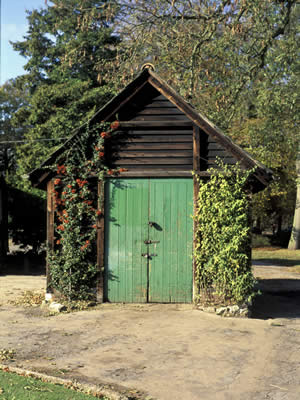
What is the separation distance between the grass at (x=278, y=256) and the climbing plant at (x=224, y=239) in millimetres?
11896

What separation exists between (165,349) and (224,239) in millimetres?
3412

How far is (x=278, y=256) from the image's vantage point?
92.8 feet

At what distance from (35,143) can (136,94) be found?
1824 centimetres

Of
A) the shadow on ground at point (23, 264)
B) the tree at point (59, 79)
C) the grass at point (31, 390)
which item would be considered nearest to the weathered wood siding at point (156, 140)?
the grass at point (31, 390)

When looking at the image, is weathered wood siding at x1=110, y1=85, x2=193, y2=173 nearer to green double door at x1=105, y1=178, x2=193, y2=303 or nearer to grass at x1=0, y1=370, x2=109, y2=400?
green double door at x1=105, y1=178, x2=193, y2=303

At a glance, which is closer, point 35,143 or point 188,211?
point 188,211

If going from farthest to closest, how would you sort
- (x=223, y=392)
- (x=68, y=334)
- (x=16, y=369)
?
(x=68, y=334) < (x=16, y=369) < (x=223, y=392)

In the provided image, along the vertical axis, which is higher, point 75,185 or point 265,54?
point 265,54

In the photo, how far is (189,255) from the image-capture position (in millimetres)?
11586

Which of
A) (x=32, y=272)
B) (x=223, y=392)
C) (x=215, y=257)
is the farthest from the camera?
(x=32, y=272)

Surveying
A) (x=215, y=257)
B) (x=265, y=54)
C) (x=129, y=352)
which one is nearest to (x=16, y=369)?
(x=129, y=352)

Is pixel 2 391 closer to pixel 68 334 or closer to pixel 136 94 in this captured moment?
pixel 68 334

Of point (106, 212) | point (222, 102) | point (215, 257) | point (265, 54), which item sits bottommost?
point (215, 257)

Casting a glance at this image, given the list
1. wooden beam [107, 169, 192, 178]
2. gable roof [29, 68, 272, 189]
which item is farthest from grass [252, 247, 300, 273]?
wooden beam [107, 169, 192, 178]
